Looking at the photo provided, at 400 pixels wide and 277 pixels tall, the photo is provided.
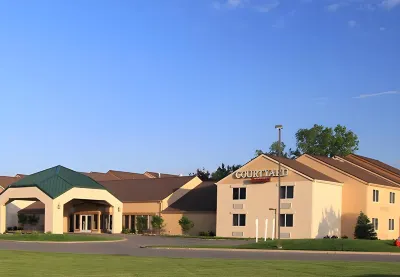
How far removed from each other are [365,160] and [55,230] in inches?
1261

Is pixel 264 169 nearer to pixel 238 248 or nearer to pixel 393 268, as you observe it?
pixel 238 248

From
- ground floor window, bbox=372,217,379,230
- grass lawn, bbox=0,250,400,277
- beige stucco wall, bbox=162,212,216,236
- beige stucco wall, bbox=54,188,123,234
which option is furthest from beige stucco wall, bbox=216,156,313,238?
grass lawn, bbox=0,250,400,277

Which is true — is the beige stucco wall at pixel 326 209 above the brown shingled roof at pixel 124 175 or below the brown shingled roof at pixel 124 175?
below

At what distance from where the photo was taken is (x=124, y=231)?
62781 mm

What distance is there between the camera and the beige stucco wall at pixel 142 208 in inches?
2490

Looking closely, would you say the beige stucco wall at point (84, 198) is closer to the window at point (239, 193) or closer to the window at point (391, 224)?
the window at point (239, 193)

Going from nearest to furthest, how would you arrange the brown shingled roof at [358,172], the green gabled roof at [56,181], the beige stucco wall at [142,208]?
the brown shingled roof at [358,172] → the green gabled roof at [56,181] → the beige stucco wall at [142,208]

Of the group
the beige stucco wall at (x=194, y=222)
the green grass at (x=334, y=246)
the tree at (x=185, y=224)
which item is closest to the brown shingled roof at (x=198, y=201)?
the beige stucco wall at (x=194, y=222)

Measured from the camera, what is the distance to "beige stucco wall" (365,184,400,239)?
51.3 metres

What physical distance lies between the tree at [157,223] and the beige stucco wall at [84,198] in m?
3.59

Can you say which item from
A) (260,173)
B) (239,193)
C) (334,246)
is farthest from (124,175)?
(334,246)

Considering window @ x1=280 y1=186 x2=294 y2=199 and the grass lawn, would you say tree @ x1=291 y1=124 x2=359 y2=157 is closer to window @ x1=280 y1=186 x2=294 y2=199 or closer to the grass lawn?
window @ x1=280 y1=186 x2=294 y2=199

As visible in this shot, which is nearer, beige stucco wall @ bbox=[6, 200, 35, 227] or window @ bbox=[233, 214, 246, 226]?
window @ bbox=[233, 214, 246, 226]

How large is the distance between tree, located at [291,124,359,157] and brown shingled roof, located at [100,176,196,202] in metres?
29.1
